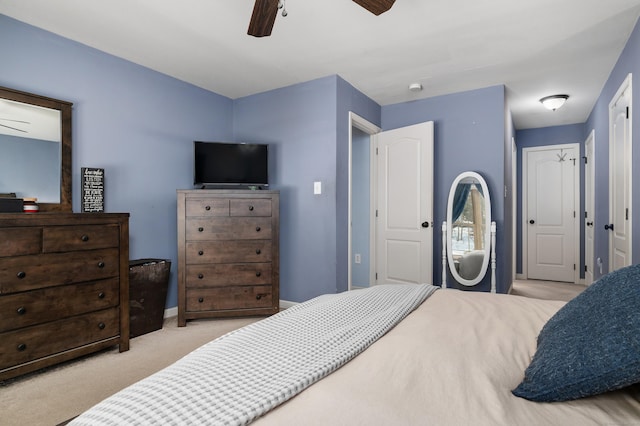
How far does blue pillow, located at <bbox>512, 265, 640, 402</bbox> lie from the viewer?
0.65 meters

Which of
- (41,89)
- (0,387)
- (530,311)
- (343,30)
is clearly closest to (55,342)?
(0,387)

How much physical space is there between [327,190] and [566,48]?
238 cm

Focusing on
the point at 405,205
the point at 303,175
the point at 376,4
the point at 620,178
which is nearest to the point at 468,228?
the point at 405,205

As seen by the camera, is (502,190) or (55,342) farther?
(502,190)

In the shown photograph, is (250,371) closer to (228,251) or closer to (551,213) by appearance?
(228,251)

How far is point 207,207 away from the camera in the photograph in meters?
3.17

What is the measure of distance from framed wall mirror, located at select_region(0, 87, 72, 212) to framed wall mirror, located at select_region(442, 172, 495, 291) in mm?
3652

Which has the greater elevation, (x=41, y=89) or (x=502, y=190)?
(x=41, y=89)

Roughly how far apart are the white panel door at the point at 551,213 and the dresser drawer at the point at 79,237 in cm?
574

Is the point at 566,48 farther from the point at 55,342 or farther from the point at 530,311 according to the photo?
the point at 55,342

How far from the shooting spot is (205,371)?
0.77 m

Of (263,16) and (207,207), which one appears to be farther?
(207,207)

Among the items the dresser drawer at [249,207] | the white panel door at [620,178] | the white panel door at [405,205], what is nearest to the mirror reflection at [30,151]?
the dresser drawer at [249,207]

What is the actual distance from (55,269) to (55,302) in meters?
0.21
